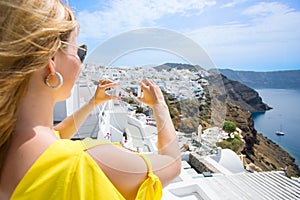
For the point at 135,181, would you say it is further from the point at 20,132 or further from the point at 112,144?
the point at 20,132

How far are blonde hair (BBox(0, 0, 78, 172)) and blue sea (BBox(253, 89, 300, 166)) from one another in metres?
36.4

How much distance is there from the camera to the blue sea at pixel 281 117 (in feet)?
111

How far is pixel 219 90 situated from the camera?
2.07 ft

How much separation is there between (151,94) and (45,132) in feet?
0.82

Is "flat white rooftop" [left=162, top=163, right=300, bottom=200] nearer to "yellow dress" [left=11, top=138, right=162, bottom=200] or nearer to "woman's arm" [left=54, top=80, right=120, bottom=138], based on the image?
"woman's arm" [left=54, top=80, right=120, bottom=138]

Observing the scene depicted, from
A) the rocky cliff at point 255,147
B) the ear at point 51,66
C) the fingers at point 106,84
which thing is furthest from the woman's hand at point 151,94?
the rocky cliff at point 255,147

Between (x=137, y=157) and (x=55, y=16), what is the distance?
297 mm

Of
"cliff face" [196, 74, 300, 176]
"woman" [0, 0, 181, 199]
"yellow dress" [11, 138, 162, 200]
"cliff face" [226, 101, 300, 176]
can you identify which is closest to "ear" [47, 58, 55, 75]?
"woman" [0, 0, 181, 199]

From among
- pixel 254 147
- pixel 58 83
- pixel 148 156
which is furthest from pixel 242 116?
pixel 58 83

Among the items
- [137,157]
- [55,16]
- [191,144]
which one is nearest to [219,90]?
[191,144]

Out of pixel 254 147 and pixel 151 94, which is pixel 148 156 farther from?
pixel 254 147

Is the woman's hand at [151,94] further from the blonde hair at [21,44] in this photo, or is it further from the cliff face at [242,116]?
the blonde hair at [21,44]

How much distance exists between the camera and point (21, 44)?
383mm

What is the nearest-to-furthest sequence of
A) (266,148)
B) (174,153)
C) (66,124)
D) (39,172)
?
(39,172)
(174,153)
(66,124)
(266,148)
